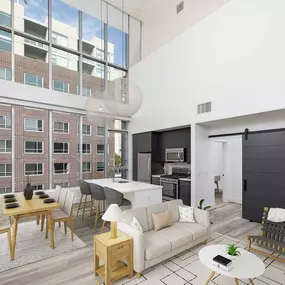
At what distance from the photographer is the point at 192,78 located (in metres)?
5.50

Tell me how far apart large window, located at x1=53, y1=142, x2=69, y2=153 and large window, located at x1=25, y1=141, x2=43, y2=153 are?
1.27 feet

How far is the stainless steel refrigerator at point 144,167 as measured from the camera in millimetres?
6902

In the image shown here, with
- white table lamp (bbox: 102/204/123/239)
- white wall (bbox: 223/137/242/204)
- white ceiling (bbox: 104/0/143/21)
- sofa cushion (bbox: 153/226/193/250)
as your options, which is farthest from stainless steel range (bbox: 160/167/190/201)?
white ceiling (bbox: 104/0/143/21)

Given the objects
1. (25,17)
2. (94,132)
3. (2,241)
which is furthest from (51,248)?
(25,17)

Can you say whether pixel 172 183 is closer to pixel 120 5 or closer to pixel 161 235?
pixel 161 235

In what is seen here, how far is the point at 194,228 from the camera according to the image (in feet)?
10.9

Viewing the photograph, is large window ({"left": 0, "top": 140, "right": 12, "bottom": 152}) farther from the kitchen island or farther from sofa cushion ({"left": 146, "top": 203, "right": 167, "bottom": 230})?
sofa cushion ({"left": 146, "top": 203, "right": 167, "bottom": 230})

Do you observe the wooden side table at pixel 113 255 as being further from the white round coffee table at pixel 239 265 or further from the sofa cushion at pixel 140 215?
the white round coffee table at pixel 239 265

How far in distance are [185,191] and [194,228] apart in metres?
2.47

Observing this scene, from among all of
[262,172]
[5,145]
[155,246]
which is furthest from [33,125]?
[262,172]

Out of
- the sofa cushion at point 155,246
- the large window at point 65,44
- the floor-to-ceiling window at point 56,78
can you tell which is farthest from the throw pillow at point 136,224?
the large window at point 65,44

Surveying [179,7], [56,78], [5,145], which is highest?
[179,7]

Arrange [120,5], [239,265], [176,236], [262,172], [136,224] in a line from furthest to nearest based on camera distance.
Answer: [120,5]
[262,172]
[176,236]
[136,224]
[239,265]

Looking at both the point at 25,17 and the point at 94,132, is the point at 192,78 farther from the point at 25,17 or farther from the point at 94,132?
the point at 25,17
